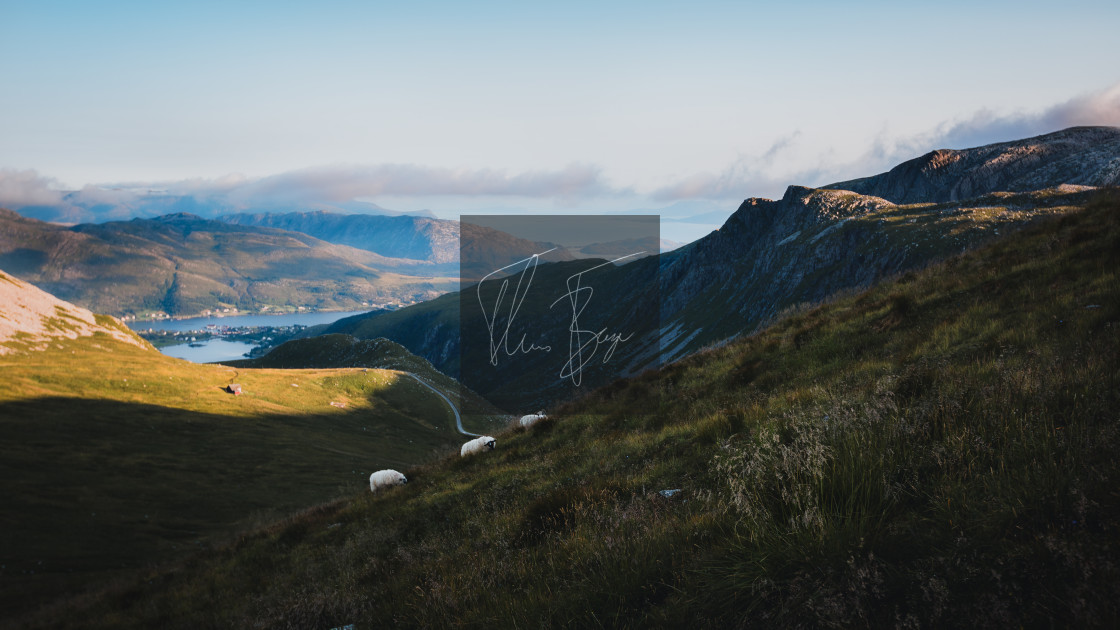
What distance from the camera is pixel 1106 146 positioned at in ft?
485

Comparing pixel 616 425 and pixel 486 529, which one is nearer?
pixel 486 529

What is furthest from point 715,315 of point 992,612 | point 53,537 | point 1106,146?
point 992,612

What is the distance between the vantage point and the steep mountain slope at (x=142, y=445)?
27.4 meters

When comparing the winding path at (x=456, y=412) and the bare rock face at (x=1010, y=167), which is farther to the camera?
the bare rock face at (x=1010, y=167)

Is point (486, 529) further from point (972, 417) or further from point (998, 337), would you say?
point (998, 337)

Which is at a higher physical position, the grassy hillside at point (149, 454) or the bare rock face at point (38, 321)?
the bare rock face at point (38, 321)

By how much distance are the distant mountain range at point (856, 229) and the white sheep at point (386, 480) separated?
62.7 meters

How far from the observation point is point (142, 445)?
143 ft

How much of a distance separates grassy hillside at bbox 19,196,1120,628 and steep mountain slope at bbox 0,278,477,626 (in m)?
19.0

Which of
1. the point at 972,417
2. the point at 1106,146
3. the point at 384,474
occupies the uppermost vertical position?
the point at 1106,146

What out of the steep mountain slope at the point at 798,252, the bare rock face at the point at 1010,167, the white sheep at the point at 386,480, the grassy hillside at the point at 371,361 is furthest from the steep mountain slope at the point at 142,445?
the bare rock face at the point at 1010,167

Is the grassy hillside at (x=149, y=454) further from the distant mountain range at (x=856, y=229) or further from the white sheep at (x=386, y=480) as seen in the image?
the distant mountain range at (x=856, y=229)

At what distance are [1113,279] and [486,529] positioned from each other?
12.3m

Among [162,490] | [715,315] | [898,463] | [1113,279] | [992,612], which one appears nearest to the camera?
[992,612]
